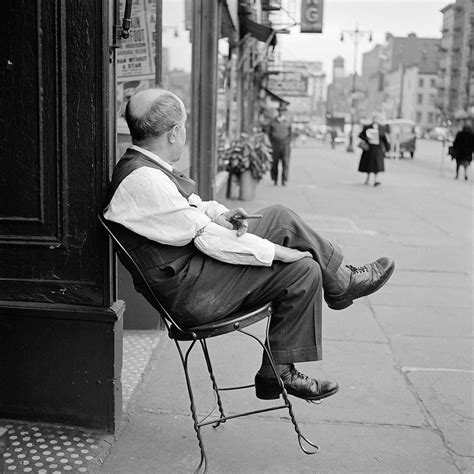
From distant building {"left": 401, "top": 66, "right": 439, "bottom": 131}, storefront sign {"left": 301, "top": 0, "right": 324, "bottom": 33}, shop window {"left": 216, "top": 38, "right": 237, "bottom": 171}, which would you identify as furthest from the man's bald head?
distant building {"left": 401, "top": 66, "right": 439, "bottom": 131}

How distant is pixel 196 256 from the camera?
317cm

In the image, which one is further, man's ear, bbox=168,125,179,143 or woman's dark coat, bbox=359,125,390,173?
woman's dark coat, bbox=359,125,390,173

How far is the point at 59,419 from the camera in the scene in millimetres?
3561

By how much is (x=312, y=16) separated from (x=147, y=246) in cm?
2286

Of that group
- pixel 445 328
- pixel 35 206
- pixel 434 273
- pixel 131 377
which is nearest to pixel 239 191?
pixel 434 273

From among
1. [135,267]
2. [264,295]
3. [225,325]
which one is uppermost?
[135,267]

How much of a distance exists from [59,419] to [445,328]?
3.27 meters

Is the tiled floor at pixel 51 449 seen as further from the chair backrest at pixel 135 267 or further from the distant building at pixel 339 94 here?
the distant building at pixel 339 94

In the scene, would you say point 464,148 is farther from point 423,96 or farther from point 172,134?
point 423,96

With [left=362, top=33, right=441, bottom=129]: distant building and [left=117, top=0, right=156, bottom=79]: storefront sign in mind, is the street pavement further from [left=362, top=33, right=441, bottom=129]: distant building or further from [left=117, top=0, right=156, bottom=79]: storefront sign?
[left=362, top=33, right=441, bottom=129]: distant building

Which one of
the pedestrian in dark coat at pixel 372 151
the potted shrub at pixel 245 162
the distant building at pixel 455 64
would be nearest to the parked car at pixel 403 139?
the pedestrian in dark coat at pixel 372 151

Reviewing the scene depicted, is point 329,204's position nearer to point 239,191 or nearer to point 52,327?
point 239,191

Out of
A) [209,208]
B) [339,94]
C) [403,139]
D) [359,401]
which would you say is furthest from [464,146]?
[339,94]

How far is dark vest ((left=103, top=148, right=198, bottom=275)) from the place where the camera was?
3113 millimetres
